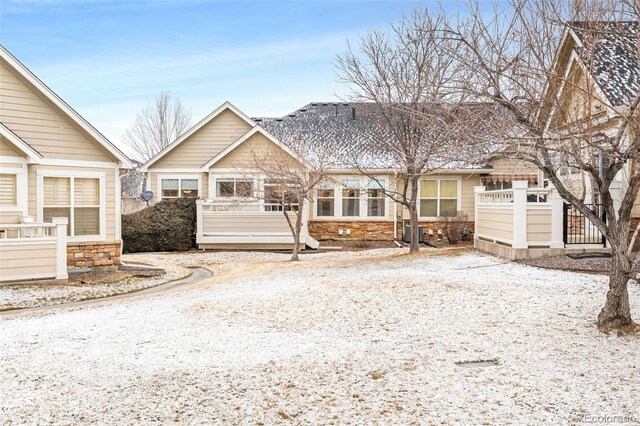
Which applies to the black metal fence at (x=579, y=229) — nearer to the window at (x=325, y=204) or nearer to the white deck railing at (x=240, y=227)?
the white deck railing at (x=240, y=227)

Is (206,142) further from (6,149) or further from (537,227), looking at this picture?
(537,227)

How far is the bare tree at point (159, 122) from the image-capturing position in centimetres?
4369

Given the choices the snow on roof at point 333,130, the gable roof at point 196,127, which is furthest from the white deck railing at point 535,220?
the gable roof at point 196,127

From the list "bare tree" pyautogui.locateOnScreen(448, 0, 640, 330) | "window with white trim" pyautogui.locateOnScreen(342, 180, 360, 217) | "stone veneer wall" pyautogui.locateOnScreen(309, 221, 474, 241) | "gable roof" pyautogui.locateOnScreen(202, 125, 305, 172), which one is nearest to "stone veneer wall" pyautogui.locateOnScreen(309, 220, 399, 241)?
"stone veneer wall" pyautogui.locateOnScreen(309, 221, 474, 241)

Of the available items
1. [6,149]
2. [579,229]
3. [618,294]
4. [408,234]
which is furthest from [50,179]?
[579,229]

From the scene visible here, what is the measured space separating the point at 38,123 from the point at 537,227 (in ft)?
41.8

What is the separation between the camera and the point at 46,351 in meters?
6.33

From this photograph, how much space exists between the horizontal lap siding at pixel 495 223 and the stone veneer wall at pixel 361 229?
17.0ft

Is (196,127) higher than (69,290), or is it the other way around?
(196,127)

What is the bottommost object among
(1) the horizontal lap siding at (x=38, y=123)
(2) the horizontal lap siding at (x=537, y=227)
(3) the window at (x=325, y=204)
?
(2) the horizontal lap siding at (x=537, y=227)

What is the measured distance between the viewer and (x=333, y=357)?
5805 millimetres

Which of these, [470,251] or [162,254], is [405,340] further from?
[162,254]

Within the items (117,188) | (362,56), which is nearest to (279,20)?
(362,56)

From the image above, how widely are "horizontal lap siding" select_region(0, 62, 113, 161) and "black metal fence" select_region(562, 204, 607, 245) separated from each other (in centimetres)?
1219
